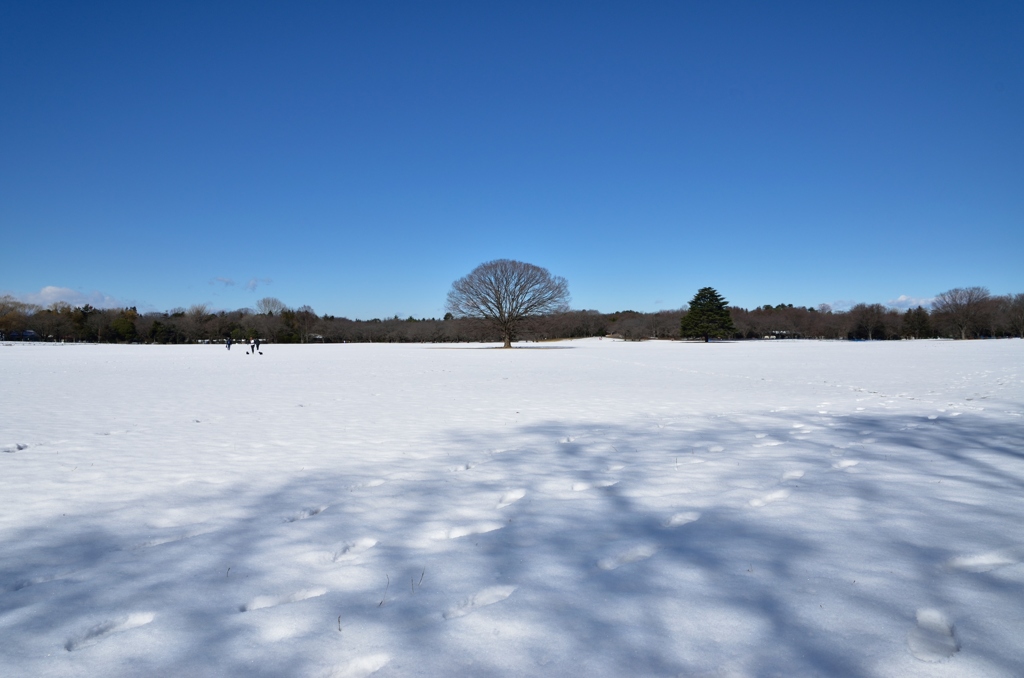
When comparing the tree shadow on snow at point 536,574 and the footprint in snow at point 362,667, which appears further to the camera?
the tree shadow on snow at point 536,574

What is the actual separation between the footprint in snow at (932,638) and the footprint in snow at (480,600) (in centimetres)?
167

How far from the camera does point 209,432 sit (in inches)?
286

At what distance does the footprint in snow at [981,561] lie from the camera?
2700 mm

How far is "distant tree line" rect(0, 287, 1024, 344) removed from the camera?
80.7m

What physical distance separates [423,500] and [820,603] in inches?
108

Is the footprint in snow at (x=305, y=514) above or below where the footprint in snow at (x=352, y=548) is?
below

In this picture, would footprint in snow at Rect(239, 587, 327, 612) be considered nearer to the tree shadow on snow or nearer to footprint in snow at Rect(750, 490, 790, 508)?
the tree shadow on snow

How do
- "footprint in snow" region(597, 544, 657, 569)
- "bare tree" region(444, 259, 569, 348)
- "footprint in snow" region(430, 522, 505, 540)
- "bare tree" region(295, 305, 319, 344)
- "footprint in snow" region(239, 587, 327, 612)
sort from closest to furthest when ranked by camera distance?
"footprint in snow" region(239, 587, 327, 612) → "footprint in snow" region(597, 544, 657, 569) → "footprint in snow" region(430, 522, 505, 540) → "bare tree" region(444, 259, 569, 348) → "bare tree" region(295, 305, 319, 344)

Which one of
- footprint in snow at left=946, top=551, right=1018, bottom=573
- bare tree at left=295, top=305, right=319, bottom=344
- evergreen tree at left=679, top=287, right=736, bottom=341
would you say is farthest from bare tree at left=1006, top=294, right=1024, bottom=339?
bare tree at left=295, top=305, right=319, bottom=344

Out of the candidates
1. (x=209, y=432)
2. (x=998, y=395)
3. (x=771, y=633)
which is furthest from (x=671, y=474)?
(x=998, y=395)

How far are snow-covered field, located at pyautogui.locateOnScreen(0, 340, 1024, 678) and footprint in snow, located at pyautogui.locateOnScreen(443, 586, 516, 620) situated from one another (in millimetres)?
23

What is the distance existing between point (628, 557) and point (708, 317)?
77443 millimetres

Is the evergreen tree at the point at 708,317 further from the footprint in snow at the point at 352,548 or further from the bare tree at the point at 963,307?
the footprint in snow at the point at 352,548

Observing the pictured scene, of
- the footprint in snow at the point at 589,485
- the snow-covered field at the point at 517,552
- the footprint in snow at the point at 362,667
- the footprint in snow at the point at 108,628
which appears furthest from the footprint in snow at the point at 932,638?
the footprint in snow at the point at 108,628
